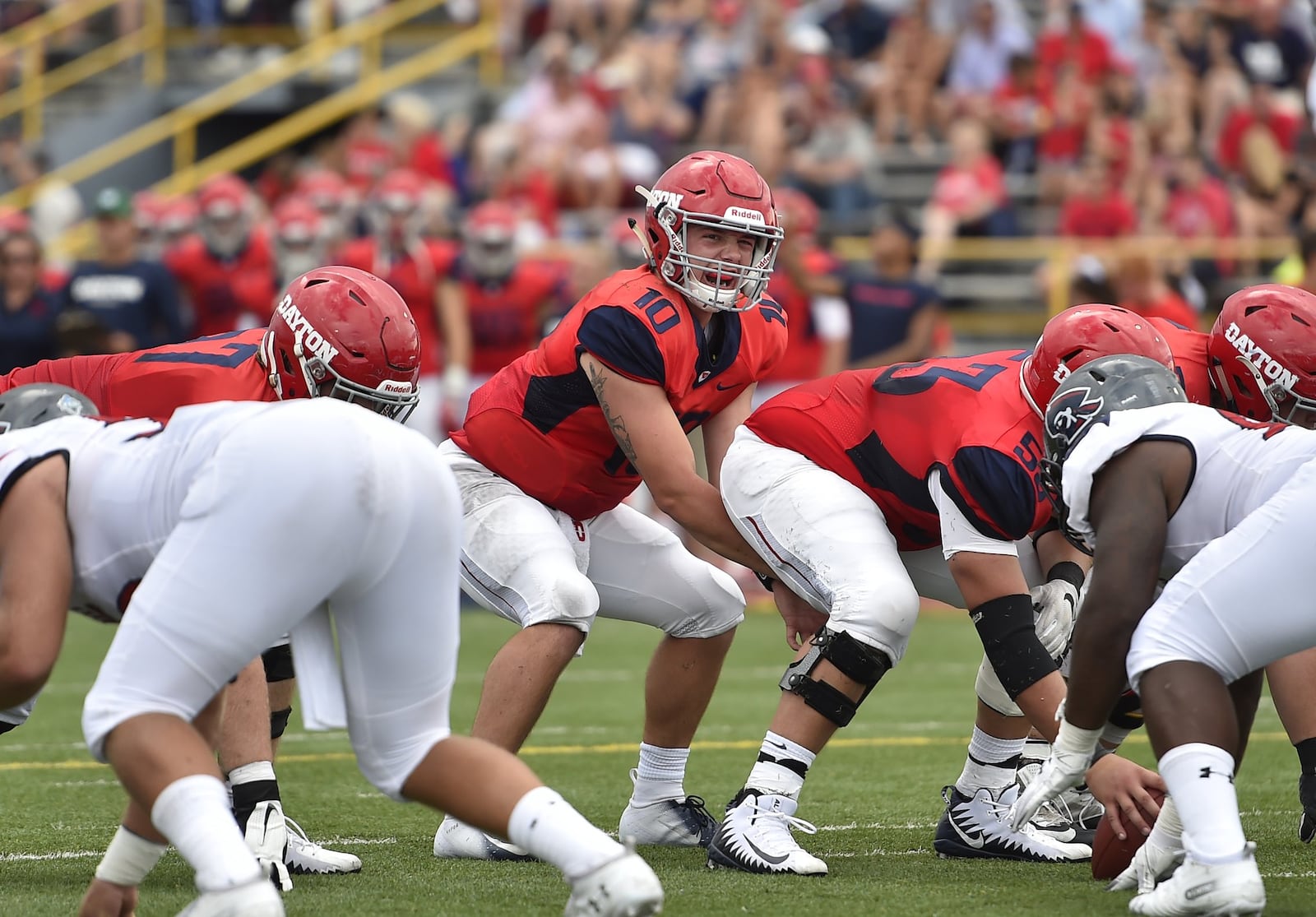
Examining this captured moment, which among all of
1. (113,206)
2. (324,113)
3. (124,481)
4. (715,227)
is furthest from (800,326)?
(124,481)

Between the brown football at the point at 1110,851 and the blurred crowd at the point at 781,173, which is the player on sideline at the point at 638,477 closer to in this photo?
the brown football at the point at 1110,851

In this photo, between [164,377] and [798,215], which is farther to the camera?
[798,215]

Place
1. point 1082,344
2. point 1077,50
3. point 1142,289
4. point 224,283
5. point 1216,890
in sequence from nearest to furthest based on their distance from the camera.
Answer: point 1216,890
point 1082,344
point 1142,289
point 224,283
point 1077,50

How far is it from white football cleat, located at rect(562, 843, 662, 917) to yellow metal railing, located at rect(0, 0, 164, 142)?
1456 cm

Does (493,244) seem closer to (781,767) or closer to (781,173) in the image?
(781,173)

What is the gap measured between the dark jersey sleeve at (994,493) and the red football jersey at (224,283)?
7589mm

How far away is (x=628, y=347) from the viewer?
4.70 metres

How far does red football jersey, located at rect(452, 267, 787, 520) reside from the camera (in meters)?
4.73

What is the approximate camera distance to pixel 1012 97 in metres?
14.2

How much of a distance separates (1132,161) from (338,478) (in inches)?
432

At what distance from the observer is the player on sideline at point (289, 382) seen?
418 centimetres

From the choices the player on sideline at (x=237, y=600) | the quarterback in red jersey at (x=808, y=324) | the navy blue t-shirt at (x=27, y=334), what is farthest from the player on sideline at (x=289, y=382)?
the quarterback in red jersey at (x=808, y=324)

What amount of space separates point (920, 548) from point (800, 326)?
6.69 m

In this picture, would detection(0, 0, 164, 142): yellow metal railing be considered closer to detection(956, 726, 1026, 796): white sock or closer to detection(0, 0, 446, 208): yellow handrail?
detection(0, 0, 446, 208): yellow handrail
